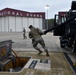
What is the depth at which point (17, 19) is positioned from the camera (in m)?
72.9

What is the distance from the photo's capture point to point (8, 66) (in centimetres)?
986

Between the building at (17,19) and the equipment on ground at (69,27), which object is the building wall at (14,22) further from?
the equipment on ground at (69,27)

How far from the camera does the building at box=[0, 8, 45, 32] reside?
69.6m

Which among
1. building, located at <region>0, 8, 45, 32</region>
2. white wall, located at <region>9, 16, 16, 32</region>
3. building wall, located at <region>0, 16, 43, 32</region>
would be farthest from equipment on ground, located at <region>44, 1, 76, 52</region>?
white wall, located at <region>9, 16, 16, 32</region>

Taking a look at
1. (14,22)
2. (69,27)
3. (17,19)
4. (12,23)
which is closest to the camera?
(69,27)

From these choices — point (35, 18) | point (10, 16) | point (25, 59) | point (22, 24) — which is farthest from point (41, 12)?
point (25, 59)

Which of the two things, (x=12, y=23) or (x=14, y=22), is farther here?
(x=14, y=22)

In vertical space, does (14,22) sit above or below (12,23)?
above

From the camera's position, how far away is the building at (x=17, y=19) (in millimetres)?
69581

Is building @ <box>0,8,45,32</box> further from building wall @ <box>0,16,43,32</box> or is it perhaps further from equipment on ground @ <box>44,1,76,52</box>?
equipment on ground @ <box>44,1,76,52</box>

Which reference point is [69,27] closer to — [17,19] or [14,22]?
[14,22]

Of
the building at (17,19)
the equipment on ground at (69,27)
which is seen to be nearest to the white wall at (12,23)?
the building at (17,19)

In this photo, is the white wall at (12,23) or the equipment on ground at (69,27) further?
the white wall at (12,23)

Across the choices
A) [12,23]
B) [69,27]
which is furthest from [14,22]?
[69,27]
